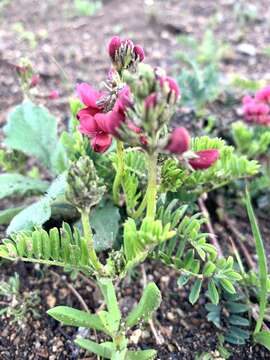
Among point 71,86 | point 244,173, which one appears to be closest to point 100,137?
point 244,173

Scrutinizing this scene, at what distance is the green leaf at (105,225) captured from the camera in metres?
1.57

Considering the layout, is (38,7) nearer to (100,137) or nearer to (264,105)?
(264,105)

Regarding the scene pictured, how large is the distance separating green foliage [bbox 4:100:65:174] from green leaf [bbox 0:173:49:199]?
99 millimetres

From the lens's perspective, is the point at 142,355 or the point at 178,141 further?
the point at 142,355

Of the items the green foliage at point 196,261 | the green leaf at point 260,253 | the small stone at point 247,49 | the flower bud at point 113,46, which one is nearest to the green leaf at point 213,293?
the green foliage at point 196,261

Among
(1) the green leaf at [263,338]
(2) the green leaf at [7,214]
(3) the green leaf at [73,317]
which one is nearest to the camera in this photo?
(3) the green leaf at [73,317]

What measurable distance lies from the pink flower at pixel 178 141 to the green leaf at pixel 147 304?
0.41 m

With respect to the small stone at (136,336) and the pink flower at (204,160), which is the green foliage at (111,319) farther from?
the pink flower at (204,160)

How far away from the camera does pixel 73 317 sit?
1.33 m

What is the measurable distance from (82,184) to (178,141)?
0.81 feet

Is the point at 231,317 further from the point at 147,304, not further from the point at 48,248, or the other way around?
the point at 48,248

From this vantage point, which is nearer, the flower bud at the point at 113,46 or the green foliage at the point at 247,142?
the flower bud at the point at 113,46

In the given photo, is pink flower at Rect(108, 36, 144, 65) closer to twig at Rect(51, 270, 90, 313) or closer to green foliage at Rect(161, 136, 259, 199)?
green foliage at Rect(161, 136, 259, 199)

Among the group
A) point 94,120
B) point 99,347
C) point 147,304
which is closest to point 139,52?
point 94,120
